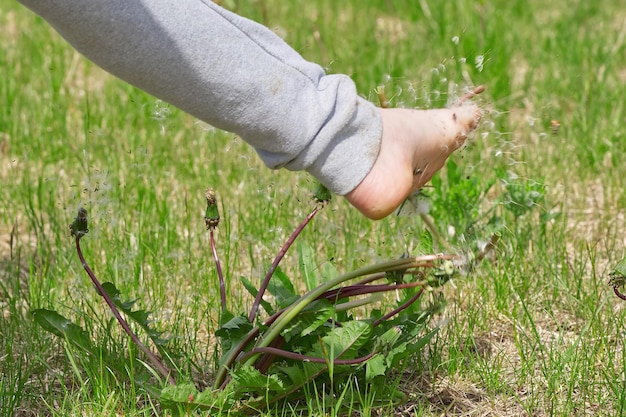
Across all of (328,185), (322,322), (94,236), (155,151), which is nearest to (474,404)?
(322,322)

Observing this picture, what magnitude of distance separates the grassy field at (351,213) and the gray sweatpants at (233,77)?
336 millimetres

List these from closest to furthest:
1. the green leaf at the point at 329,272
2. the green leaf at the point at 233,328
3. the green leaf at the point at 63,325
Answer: the green leaf at the point at 233,328 → the green leaf at the point at 63,325 → the green leaf at the point at 329,272

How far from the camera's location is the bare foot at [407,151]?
1.79 meters

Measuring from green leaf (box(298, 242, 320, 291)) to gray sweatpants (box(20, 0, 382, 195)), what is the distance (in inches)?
16.5

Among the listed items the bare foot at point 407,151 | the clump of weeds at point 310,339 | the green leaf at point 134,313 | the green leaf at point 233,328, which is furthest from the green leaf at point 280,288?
the bare foot at point 407,151

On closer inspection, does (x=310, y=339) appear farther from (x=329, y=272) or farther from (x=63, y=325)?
(x=63, y=325)

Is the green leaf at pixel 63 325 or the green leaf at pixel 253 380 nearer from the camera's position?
the green leaf at pixel 253 380

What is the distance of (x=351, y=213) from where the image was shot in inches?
120

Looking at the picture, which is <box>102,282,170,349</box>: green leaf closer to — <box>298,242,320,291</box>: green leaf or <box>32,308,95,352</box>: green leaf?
<box>32,308,95,352</box>: green leaf

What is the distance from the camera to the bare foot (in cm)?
179

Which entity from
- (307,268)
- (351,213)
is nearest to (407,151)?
(307,268)

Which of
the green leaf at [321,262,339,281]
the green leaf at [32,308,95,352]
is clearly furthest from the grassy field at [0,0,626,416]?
the green leaf at [321,262,339,281]

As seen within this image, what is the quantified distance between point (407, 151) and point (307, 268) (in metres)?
0.46

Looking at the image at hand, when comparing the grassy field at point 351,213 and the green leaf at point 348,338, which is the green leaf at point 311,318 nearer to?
the green leaf at point 348,338
